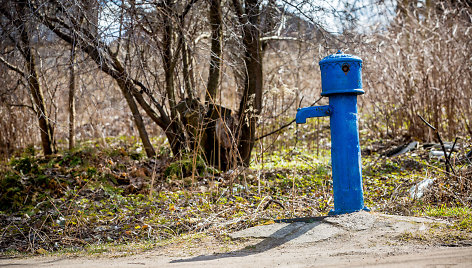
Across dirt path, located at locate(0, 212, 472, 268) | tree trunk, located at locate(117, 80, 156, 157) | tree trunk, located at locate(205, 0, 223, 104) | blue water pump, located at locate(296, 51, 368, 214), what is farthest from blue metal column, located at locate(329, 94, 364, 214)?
tree trunk, located at locate(117, 80, 156, 157)

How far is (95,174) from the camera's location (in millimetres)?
6426

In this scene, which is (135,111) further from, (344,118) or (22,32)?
(344,118)

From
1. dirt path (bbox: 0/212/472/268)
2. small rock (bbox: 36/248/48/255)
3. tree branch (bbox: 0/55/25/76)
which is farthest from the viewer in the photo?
tree branch (bbox: 0/55/25/76)

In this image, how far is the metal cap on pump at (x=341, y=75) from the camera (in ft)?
11.8

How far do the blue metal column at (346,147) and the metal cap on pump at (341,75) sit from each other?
69mm

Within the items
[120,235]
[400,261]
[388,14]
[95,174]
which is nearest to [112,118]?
[95,174]

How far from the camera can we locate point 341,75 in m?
3.59


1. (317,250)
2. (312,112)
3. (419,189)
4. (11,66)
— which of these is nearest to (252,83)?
(419,189)

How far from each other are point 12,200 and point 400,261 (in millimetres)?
4859

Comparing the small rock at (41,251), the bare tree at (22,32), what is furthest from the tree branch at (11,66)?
the small rock at (41,251)

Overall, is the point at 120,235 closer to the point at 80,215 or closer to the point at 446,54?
the point at 80,215

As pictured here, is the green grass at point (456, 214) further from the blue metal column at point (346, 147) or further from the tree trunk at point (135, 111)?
the tree trunk at point (135, 111)

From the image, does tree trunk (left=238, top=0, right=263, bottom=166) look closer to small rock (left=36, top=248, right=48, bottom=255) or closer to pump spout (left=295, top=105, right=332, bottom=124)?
pump spout (left=295, top=105, right=332, bottom=124)

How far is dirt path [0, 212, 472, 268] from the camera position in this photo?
2.90 m
